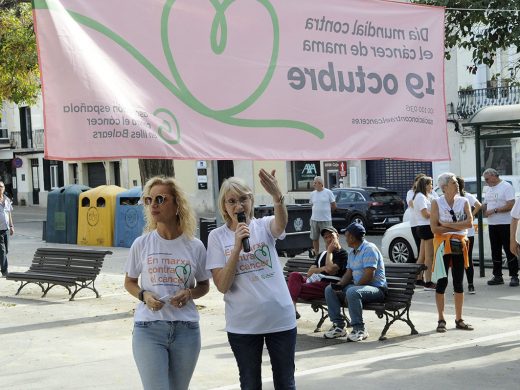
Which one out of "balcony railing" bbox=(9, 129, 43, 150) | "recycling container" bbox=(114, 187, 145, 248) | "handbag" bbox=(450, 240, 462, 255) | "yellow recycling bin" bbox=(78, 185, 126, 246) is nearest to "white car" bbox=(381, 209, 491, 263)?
"handbag" bbox=(450, 240, 462, 255)

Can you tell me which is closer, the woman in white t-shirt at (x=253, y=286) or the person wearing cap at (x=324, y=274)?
the woman in white t-shirt at (x=253, y=286)

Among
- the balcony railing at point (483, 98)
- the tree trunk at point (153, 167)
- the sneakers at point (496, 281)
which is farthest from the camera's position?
the balcony railing at point (483, 98)

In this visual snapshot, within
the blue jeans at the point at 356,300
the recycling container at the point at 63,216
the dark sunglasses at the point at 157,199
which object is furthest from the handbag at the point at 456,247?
the recycling container at the point at 63,216

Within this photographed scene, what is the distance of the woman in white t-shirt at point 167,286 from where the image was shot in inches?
219

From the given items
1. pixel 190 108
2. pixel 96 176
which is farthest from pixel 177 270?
pixel 96 176

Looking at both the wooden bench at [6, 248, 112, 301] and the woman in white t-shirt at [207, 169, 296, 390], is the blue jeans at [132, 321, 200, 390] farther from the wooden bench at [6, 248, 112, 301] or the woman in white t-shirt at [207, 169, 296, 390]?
the wooden bench at [6, 248, 112, 301]

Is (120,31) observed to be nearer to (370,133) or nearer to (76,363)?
(370,133)

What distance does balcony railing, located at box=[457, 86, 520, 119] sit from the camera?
35000 millimetres

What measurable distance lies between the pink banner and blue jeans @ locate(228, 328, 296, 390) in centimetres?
169

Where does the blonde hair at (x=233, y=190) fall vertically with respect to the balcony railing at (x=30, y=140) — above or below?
below

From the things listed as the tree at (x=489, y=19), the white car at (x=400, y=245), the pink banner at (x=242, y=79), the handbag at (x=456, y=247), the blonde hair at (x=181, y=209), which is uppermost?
the tree at (x=489, y=19)

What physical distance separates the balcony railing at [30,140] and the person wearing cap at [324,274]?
1929 inches

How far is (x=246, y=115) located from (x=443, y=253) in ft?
14.4

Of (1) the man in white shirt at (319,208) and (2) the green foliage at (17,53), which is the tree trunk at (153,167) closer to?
(1) the man in white shirt at (319,208)
